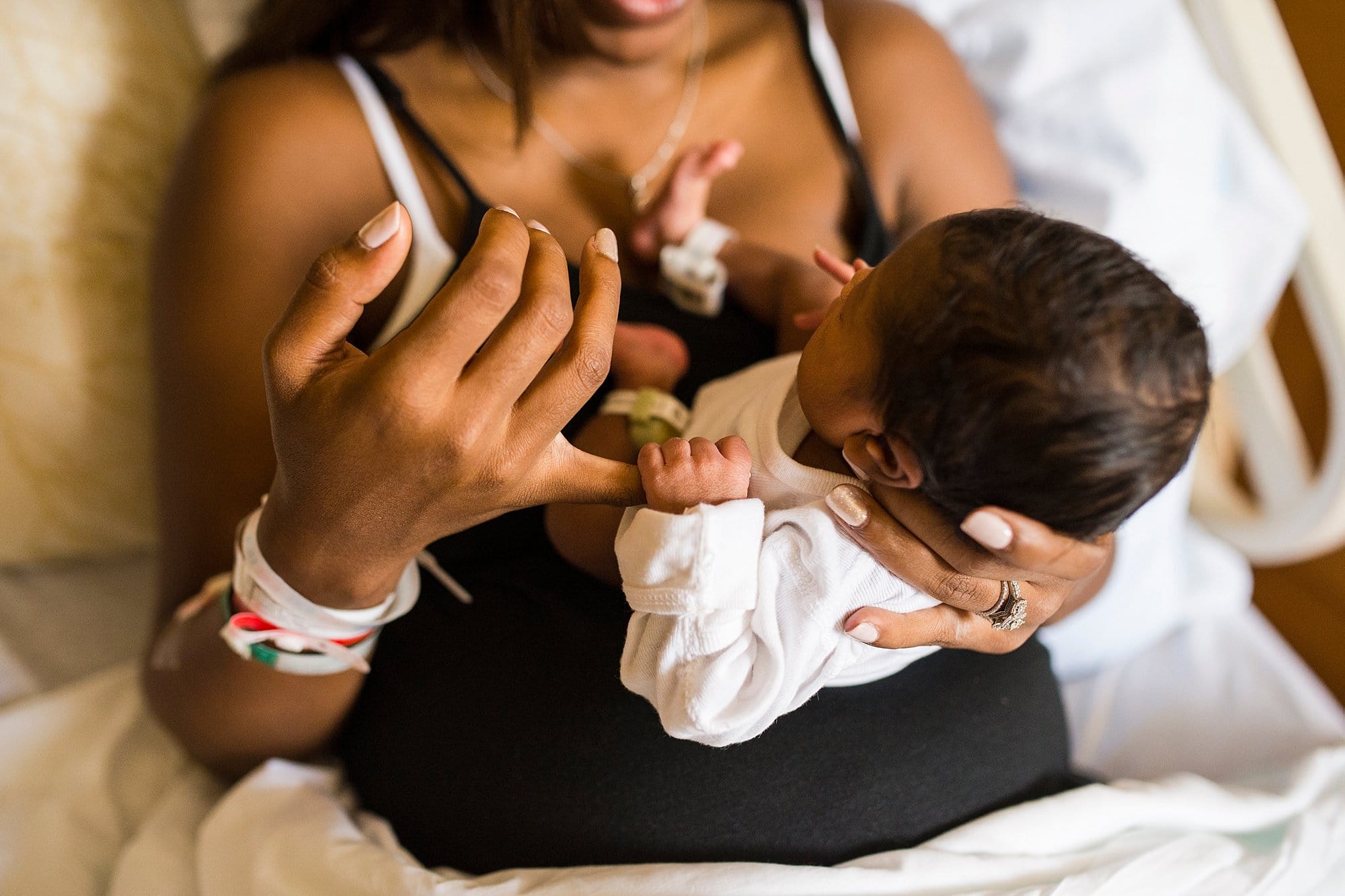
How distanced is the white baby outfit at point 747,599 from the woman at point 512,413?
0.11ft

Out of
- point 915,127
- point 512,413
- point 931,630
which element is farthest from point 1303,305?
point 512,413

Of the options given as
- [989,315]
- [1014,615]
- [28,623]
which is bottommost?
[28,623]

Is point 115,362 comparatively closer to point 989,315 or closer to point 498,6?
point 498,6

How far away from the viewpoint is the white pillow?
42.5 inches

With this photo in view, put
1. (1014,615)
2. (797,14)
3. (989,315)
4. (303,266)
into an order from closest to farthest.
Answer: (989,315)
(1014,615)
(303,266)
(797,14)

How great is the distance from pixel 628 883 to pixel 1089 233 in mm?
609

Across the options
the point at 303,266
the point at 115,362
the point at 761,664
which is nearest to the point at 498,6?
the point at 303,266

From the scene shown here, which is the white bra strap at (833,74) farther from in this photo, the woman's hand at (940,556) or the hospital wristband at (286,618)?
the hospital wristband at (286,618)

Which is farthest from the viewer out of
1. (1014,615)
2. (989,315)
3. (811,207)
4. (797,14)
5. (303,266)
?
(797,14)

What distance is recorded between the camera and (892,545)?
2.25 ft

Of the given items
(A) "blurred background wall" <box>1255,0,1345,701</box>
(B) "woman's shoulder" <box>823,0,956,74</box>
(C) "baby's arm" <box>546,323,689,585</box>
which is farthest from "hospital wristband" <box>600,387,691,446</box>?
(A) "blurred background wall" <box>1255,0,1345,701</box>

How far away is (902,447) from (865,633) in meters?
0.14

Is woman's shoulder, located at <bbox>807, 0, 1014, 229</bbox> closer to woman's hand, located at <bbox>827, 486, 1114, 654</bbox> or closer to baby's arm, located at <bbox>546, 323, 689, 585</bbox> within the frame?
baby's arm, located at <bbox>546, 323, 689, 585</bbox>

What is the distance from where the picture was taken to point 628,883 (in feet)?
2.56
